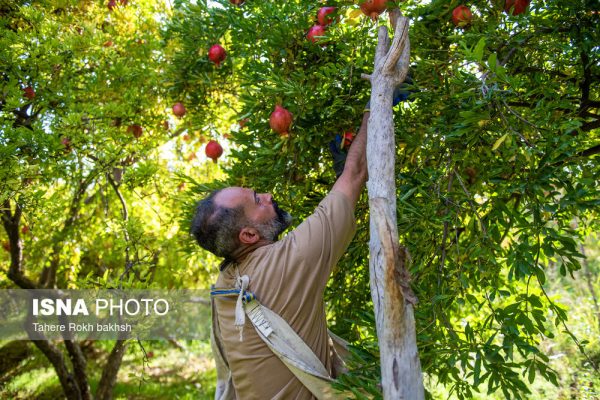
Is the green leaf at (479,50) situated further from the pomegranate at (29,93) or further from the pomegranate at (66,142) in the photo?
the pomegranate at (29,93)

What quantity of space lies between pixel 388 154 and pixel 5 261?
16.2 ft

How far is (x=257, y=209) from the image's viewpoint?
6.16 feet

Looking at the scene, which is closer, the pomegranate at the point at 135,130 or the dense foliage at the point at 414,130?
the dense foliage at the point at 414,130

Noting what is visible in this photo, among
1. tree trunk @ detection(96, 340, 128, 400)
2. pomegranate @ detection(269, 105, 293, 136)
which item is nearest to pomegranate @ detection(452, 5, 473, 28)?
pomegranate @ detection(269, 105, 293, 136)

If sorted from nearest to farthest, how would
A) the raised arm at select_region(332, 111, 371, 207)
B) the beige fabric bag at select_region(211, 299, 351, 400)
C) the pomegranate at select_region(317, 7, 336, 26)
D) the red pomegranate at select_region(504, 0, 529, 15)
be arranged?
the beige fabric bag at select_region(211, 299, 351, 400)
the raised arm at select_region(332, 111, 371, 207)
the red pomegranate at select_region(504, 0, 529, 15)
the pomegranate at select_region(317, 7, 336, 26)

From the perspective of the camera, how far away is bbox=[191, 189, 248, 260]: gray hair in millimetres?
1820

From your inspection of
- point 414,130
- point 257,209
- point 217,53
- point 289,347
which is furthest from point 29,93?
point 289,347

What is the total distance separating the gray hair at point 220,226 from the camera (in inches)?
71.7

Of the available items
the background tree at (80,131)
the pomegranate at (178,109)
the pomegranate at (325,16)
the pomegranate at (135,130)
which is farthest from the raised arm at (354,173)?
the pomegranate at (135,130)

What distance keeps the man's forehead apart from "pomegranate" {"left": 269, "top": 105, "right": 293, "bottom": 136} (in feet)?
0.95

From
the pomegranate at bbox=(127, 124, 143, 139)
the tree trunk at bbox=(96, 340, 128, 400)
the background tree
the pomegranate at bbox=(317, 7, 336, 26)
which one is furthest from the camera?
the tree trunk at bbox=(96, 340, 128, 400)

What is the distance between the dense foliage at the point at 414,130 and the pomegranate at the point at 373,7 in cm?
15

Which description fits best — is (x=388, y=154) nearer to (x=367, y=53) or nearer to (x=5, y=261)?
(x=367, y=53)

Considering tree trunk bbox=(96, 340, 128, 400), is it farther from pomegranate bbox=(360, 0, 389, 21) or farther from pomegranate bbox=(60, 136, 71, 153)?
pomegranate bbox=(360, 0, 389, 21)
